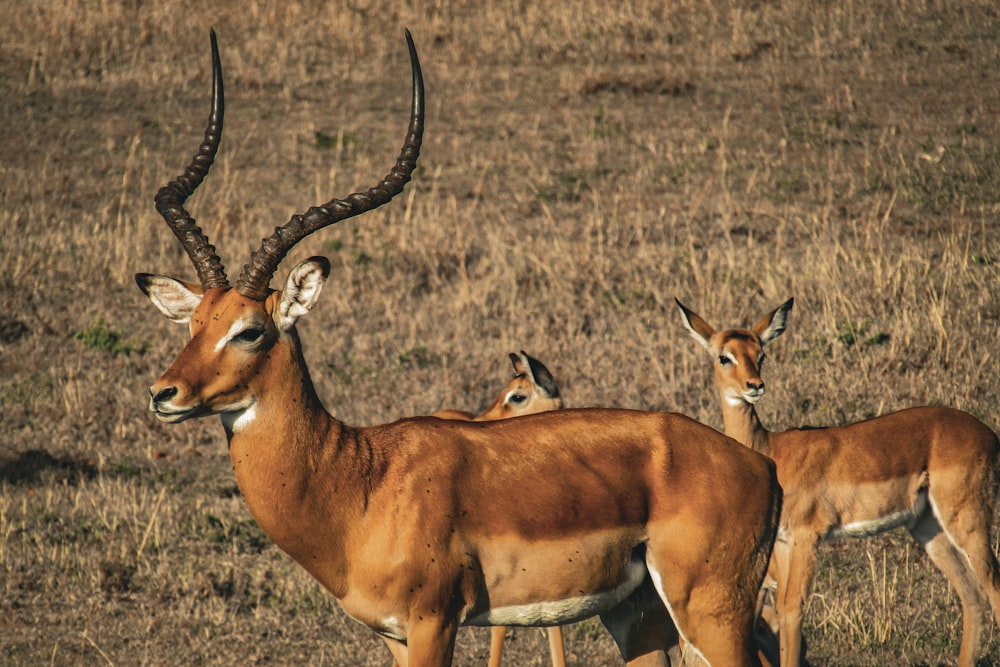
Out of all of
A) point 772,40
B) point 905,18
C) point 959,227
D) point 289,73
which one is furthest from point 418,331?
point 905,18

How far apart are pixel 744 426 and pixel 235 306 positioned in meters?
4.07

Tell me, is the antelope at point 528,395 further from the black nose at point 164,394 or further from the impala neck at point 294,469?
the black nose at point 164,394

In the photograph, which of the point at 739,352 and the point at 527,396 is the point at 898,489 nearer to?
the point at 739,352

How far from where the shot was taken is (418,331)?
11.8 metres

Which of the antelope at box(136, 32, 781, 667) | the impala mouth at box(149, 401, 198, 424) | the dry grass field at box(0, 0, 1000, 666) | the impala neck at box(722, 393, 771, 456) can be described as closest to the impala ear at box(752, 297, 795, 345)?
the impala neck at box(722, 393, 771, 456)

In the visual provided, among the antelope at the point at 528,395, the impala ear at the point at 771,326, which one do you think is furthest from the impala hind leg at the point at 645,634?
the impala ear at the point at 771,326

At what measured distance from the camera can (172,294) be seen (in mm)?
5082

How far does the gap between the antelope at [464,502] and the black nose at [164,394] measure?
44 millimetres

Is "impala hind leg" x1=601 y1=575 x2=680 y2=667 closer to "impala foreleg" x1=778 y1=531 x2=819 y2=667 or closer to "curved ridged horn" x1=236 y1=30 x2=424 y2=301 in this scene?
"impala foreleg" x1=778 y1=531 x2=819 y2=667

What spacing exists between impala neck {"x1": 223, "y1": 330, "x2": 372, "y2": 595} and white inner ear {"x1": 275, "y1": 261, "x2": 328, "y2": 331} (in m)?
0.09

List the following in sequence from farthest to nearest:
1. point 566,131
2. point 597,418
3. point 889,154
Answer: point 566,131 → point 889,154 → point 597,418

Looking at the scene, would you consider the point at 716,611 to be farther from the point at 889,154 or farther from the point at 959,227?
the point at 889,154

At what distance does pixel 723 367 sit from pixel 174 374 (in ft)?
14.3

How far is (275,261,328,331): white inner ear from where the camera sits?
4809 millimetres
